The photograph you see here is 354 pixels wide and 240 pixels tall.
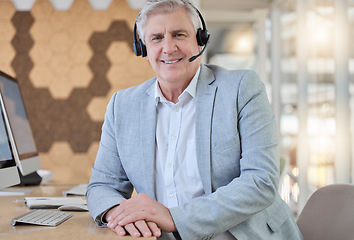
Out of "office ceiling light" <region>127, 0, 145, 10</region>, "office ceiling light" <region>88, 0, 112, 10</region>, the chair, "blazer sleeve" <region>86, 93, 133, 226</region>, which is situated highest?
"office ceiling light" <region>88, 0, 112, 10</region>

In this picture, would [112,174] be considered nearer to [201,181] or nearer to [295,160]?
[201,181]

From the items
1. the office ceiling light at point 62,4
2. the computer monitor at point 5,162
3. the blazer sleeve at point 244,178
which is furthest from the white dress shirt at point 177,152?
the office ceiling light at point 62,4

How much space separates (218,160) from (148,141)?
0.25 meters

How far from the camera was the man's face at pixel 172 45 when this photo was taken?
4.35ft

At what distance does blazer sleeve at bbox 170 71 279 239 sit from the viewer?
107 centimetres

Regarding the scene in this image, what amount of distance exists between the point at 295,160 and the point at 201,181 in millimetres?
2993

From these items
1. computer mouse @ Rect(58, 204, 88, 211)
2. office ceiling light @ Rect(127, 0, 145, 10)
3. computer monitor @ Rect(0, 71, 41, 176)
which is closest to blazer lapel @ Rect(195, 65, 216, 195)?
computer mouse @ Rect(58, 204, 88, 211)

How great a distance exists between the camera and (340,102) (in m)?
2.90

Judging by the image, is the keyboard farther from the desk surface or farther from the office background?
the office background

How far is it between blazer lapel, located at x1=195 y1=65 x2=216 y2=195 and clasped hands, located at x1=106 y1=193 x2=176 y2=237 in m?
0.21

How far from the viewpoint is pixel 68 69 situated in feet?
10.8

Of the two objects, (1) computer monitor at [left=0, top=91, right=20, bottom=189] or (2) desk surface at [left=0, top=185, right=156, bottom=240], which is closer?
(2) desk surface at [left=0, top=185, right=156, bottom=240]

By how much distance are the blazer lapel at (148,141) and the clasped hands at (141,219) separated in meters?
0.19

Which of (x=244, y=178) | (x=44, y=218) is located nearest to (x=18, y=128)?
(x=44, y=218)
